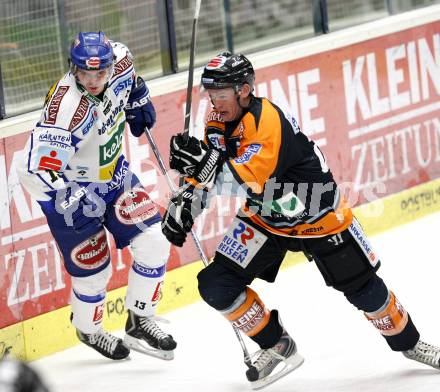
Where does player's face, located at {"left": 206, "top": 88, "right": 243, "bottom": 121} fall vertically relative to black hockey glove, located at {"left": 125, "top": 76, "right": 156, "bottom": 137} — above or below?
above

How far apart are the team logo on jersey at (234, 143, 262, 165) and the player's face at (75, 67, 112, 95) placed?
776mm

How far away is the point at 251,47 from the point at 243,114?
7.84 ft

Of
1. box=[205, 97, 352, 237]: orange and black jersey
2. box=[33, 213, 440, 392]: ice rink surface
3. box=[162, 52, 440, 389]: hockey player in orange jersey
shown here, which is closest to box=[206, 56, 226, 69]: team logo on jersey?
box=[162, 52, 440, 389]: hockey player in orange jersey

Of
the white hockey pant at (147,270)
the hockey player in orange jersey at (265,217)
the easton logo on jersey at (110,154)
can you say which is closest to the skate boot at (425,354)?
the hockey player in orange jersey at (265,217)

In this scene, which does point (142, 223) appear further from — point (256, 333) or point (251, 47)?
point (251, 47)

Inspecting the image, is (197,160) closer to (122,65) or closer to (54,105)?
(54,105)

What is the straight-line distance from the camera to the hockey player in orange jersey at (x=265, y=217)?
389cm

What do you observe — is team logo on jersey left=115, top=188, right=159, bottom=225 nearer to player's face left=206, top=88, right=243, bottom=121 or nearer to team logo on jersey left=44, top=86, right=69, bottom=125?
team logo on jersey left=44, top=86, right=69, bottom=125

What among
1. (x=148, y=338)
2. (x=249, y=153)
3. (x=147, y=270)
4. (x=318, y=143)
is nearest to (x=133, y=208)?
(x=147, y=270)

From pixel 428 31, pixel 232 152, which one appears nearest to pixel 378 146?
pixel 428 31

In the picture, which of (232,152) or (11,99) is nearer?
(232,152)

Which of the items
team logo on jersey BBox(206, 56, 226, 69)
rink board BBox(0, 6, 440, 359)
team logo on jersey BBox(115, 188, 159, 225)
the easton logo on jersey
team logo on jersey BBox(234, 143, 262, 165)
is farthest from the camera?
rink board BBox(0, 6, 440, 359)

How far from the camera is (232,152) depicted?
403cm

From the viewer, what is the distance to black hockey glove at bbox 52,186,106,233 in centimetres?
448
